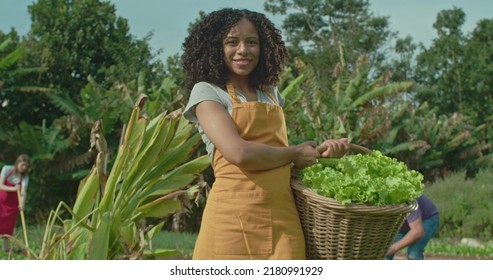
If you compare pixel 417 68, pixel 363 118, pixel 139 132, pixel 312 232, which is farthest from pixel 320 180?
pixel 417 68

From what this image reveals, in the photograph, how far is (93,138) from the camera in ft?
10.9

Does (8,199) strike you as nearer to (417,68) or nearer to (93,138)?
(93,138)

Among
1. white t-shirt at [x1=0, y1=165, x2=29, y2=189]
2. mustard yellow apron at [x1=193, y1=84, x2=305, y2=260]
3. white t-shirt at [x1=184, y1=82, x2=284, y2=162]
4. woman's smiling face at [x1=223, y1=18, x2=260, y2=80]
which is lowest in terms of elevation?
white t-shirt at [x1=0, y1=165, x2=29, y2=189]

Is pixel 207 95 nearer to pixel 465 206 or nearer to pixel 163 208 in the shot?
pixel 163 208

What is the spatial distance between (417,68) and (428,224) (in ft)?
71.1

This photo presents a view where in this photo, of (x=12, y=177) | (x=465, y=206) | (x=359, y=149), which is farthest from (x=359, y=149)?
(x=465, y=206)

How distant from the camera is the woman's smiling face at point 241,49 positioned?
241 cm

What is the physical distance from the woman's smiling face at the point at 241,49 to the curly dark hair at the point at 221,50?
20 mm

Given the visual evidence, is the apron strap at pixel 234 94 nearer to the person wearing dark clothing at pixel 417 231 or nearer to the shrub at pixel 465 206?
the person wearing dark clothing at pixel 417 231

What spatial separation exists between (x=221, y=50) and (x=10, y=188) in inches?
289

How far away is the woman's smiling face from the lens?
2.41m

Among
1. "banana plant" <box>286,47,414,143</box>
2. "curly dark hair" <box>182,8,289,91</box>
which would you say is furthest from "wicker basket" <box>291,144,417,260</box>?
"banana plant" <box>286,47,414,143</box>

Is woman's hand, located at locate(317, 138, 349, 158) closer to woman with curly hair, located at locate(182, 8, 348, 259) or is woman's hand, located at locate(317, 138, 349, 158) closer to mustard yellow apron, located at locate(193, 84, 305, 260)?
woman with curly hair, located at locate(182, 8, 348, 259)

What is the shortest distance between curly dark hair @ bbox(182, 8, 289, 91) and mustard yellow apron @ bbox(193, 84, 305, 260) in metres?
0.18
